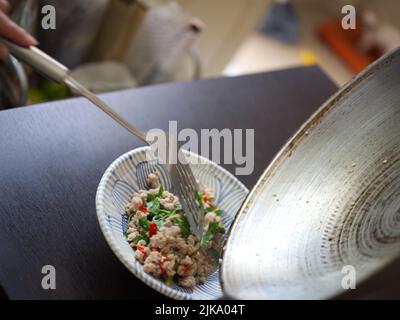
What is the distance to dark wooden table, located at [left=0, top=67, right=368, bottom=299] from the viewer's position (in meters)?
0.89

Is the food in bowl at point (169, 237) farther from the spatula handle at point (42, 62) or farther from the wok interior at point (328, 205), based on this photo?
the spatula handle at point (42, 62)

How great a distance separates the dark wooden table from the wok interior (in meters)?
0.20

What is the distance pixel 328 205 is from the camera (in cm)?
99

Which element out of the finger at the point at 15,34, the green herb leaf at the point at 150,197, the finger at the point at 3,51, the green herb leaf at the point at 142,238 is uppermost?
the finger at the point at 3,51

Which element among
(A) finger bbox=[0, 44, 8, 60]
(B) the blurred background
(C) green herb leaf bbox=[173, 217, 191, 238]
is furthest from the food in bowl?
(B) the blurred background

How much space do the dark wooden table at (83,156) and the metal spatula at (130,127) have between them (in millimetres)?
117

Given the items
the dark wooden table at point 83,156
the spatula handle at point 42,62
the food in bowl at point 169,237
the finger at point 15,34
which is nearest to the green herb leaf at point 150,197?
the food in bowl at point 169,237

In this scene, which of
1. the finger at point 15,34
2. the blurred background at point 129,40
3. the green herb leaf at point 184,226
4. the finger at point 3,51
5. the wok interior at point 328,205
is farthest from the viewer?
the blurred background at point 129,40

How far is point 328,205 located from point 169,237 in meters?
0.30

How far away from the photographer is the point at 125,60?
2223 millimetres

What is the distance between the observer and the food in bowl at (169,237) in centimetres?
89

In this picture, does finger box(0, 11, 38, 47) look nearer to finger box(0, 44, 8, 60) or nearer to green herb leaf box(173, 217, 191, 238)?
finger box(0, 44, 8, 60)

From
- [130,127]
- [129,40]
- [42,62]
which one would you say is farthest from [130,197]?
[129,40]
